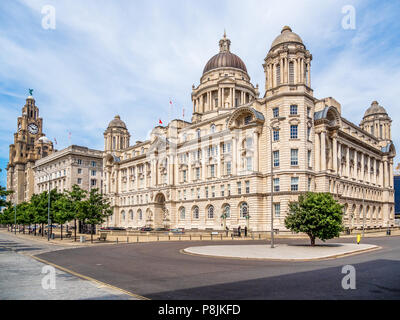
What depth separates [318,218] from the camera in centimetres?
2919

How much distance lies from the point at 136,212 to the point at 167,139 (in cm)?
2305

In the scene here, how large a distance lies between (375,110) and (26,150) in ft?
452

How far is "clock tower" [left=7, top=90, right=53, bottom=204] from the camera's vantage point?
480 ft

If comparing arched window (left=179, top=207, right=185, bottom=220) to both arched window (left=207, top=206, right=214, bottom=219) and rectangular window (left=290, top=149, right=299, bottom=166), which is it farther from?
rectangular window (left=290, top=149, right=299, bottom=166)

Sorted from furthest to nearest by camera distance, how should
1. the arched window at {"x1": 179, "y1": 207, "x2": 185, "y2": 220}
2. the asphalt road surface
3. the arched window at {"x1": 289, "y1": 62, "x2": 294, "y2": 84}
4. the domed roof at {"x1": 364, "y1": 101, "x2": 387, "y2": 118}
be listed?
the domed roof at {"x1": 364, "y1": 101, "x2": 387, "y2": 118} → the arched window at {"x1": 179, "y1": 207, "x2": 185, "y2": 220} → the arched window at {"x1": 289, "y1": 62, "x2": 294, "y2": 84} → the asphalt road surface

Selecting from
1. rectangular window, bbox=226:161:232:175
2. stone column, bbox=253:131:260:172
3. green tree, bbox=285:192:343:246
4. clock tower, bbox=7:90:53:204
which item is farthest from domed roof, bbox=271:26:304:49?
clock tower, bbox=7:90:53:204

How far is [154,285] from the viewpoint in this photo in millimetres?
13125

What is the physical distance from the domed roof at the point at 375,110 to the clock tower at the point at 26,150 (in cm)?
12641

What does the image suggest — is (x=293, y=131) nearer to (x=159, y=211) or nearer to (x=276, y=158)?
(x=276, y=158)

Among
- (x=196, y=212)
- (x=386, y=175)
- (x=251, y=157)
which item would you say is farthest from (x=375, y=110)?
(x=196, y=212)

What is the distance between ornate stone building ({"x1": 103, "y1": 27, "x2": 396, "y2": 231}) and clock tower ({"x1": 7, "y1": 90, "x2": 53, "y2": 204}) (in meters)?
58.9

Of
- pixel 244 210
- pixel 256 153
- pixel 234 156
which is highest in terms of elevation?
pixel 256 153
